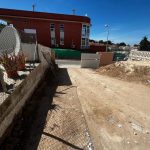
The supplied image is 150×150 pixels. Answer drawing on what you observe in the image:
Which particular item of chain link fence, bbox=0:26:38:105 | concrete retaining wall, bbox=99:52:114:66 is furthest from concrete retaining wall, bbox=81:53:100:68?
chain link fence, bbox=0:26:38:105

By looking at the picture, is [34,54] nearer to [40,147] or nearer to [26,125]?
[26,125]

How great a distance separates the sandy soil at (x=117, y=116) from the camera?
4.11 m

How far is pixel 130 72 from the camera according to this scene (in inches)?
466

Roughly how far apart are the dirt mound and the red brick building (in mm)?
19251

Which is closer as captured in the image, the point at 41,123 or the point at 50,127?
the point at 50,127

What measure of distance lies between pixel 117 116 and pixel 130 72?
7.06m

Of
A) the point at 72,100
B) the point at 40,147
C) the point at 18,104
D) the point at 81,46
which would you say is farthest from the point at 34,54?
the point at 81,46

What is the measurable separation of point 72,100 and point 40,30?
25.5m

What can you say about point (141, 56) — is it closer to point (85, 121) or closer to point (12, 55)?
point (12, 55)

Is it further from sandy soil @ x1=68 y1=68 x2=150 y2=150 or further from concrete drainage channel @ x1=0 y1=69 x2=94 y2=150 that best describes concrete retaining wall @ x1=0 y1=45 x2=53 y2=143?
sandy soil @ x1=68 y1=68 x2=150 y2=150

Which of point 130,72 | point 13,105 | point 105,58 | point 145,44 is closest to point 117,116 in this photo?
point 13,105

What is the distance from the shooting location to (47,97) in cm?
694

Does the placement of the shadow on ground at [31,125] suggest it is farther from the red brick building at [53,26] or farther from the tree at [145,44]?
the tree at [145,44]

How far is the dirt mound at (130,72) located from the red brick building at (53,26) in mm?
19251
